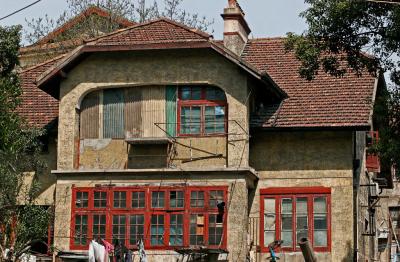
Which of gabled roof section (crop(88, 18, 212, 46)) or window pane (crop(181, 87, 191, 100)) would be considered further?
window pane (crop(181, 87, 191, 100))

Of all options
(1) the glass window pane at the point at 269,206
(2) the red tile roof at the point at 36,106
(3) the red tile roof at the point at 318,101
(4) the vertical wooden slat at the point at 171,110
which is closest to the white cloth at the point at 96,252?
(4) the vertical wooden slat at the point at 171,110

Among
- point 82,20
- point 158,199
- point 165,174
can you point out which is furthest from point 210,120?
point 82,20

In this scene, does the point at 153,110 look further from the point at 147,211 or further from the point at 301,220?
the point at 301,220

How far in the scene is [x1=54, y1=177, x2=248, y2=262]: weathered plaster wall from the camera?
34.9 meters

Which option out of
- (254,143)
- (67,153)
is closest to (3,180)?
(67,153)

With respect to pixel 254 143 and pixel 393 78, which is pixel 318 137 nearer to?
pixel 254 143

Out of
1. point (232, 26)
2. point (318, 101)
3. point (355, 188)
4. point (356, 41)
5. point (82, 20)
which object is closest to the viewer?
point (356, 41)

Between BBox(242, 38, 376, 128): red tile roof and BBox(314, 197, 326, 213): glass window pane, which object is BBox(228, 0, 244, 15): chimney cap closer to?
BBox(242, 38, 376, 128): red tile roof

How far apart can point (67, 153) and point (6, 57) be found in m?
3.72

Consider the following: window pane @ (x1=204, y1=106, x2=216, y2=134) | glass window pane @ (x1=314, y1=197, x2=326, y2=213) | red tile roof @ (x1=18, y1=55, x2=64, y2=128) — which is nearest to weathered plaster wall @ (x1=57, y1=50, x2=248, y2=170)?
window pane @ (x1=204, y1=106, x2=216, y2=134)

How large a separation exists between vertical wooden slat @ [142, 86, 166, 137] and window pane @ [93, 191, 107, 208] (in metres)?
2.39

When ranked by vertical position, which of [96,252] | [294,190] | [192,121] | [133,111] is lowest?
[96,252]

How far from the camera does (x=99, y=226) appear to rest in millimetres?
35875

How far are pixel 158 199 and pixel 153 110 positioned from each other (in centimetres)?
297
